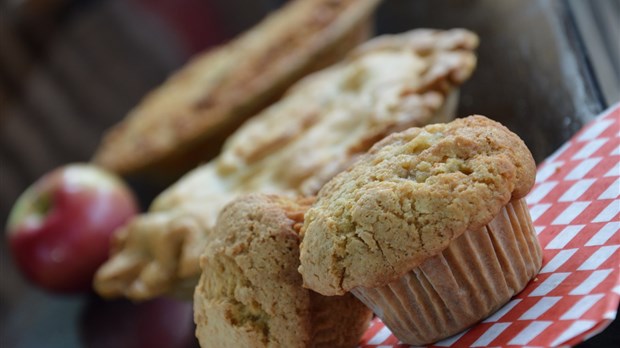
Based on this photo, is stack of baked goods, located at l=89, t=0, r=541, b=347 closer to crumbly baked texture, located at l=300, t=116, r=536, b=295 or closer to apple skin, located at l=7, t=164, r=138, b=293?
crumbly baked texture, located at l=300, t=116, r=536, b=295

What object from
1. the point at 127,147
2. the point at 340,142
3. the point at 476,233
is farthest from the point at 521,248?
the point at 127,147

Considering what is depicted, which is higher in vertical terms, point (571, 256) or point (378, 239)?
point (378, 239)

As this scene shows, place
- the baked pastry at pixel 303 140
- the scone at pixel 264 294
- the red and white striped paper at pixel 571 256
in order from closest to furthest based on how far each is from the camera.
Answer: the red and white striped paper at pixel 571 256, the scone at pixel 264 294, the baked pastry at pixel 303 140

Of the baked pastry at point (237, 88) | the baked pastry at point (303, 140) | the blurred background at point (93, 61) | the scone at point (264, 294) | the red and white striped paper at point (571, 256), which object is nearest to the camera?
the red and white striped paper at point (571, 256)

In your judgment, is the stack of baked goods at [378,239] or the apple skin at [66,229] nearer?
the stack of baked goods at [378,239]

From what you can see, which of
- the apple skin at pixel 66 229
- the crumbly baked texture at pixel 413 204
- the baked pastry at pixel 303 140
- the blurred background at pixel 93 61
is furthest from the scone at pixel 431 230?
the apple skin at pixel 66 229

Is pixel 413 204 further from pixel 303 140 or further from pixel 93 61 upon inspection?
pixel 93 61

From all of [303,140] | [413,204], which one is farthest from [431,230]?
[303,140]

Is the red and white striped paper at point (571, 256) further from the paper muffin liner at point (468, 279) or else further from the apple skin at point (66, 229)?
the apple skin at point (66, 229)
